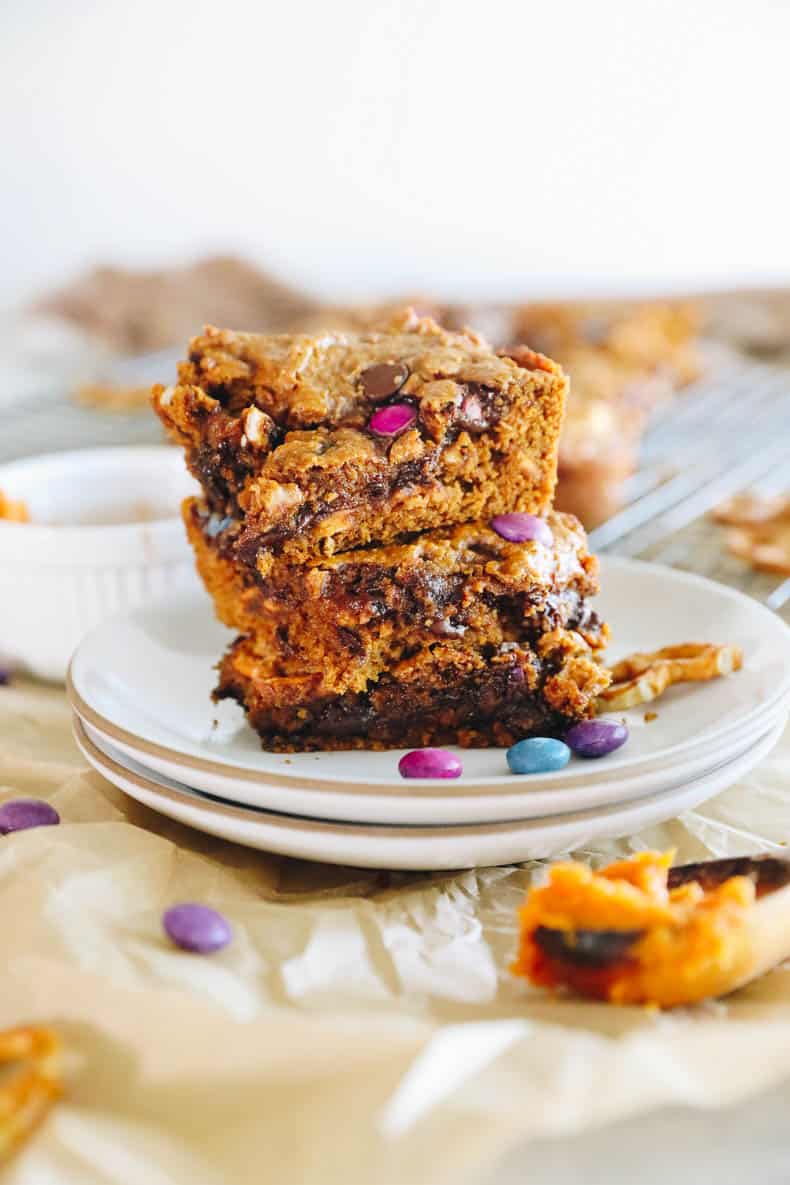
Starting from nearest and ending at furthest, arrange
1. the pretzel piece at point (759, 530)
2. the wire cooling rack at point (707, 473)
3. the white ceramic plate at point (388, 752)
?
1. the white ceramic plate at point (388, 752)
2. the pretzel piece at point (759, 530)
3. the wire cooling rack at point (707, 473)

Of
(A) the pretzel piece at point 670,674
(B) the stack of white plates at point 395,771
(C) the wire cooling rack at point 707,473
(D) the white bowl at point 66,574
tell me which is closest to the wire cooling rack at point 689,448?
(C) the wire cooling rack at point 707,473

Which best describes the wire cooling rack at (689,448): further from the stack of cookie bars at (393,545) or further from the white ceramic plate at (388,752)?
the stack of cookie bars at (393,545)

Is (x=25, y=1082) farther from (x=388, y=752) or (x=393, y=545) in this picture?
(x=393, y=545)

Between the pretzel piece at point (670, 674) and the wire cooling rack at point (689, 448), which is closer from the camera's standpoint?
the pretzel piece at point (670, 674)

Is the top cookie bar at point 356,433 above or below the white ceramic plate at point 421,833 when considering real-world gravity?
above

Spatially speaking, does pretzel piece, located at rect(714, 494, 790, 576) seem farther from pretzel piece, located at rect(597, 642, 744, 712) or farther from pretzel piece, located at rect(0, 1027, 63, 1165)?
pretzel piece, located at rect(0, 1027, 63, 1165)

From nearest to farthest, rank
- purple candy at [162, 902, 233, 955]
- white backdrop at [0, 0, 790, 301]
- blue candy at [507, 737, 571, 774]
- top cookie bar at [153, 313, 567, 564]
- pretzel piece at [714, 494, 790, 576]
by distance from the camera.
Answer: purple candy at [162, 902, 233, 955]
blue candy at [507, 737, 571, 774]
top cookie bar at [153, 313, 567, 564]
pretzel piece at [714, 494, 790, 576]
white backdrop at [0, 0, 790, 301]

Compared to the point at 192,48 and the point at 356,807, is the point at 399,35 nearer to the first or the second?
the point at 192,48

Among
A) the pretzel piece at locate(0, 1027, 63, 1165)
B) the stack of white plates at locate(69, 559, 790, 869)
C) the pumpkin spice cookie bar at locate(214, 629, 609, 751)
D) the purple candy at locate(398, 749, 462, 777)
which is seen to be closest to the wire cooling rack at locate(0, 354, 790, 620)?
the stack of white plates at locate(69, 559, 790, 869)
